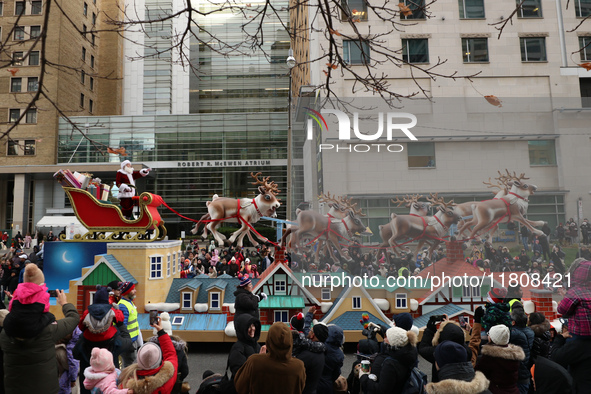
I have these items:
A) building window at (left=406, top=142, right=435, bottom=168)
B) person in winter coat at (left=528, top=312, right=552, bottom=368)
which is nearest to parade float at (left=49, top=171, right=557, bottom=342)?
building window at (left=406, top=142, right=435, bottom=168)

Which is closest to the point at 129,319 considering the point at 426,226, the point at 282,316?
the point at 282,316

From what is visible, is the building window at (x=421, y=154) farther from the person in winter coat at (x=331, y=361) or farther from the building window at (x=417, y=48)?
the building window at (x=417, y=48)

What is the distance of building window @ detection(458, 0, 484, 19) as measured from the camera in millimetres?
16812

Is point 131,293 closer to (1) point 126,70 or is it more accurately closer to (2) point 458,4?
(2) point 458,4

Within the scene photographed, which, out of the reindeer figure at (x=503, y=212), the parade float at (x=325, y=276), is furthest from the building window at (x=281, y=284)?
the reindeer figure at (x=503, y=212)

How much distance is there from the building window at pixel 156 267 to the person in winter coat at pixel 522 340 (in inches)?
306

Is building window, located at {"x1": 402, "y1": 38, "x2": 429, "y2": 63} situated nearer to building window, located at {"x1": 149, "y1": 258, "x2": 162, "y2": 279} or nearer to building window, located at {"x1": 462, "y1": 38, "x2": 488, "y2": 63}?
building window, located at {"x1": 462, "y1": 38, "x2": 488, "y2": 63}

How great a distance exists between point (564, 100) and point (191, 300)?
10.0 meters

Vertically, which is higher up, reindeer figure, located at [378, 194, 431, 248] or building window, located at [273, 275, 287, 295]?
reindeer figure, located at [378, 194, 431, 248]

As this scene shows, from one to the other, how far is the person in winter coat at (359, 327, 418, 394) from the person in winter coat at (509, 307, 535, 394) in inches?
65.4

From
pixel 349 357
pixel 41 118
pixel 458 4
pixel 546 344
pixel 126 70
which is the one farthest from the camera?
pixel 126 70

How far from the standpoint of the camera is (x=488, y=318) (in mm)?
4004

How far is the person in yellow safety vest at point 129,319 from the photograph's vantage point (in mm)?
5175

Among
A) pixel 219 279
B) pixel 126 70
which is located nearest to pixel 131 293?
pixel 219 279
